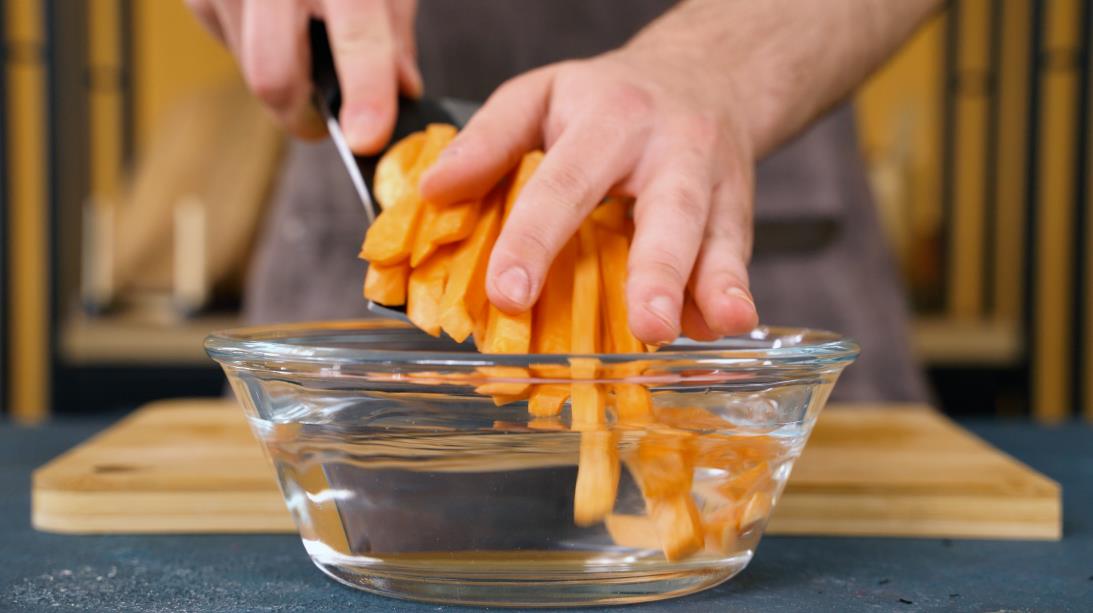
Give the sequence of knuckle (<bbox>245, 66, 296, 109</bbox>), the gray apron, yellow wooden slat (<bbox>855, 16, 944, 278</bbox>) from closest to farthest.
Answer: knuckle (<bbox>245, 66, 296, 109</bbox>)
the gray apron
yellow wooden slat (<bbox>855, 16, 944, 278</bbox>)

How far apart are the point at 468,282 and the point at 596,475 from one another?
0.43ft

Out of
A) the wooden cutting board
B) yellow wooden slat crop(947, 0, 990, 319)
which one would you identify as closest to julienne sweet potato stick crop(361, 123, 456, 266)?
the wooden cutting board

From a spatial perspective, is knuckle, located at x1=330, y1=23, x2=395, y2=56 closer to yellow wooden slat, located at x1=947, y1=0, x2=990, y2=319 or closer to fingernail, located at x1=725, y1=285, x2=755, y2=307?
fingernail, located at x1=725, y1=285, x2=755, y2=307

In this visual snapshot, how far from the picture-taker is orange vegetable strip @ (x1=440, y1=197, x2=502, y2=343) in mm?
590

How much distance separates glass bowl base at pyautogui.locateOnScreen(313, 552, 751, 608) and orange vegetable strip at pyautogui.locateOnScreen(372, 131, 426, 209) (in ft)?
0.73

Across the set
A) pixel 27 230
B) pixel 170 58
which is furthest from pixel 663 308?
pixel 27 230

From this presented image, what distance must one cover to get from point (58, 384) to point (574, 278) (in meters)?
2.07

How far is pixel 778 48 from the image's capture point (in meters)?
0.90

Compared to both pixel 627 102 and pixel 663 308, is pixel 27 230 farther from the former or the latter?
pixel 663 308

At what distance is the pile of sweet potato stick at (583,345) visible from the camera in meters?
0.53

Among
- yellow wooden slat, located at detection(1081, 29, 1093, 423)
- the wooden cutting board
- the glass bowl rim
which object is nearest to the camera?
the glass bowl rim

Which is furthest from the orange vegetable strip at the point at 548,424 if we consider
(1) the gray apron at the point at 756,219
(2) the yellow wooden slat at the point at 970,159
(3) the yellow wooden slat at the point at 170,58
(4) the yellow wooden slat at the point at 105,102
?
(3) the yellow wooden slat at the point at 170,58

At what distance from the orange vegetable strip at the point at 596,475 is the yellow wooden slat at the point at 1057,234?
→ 6.71ft

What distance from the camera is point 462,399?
0.54 metres
